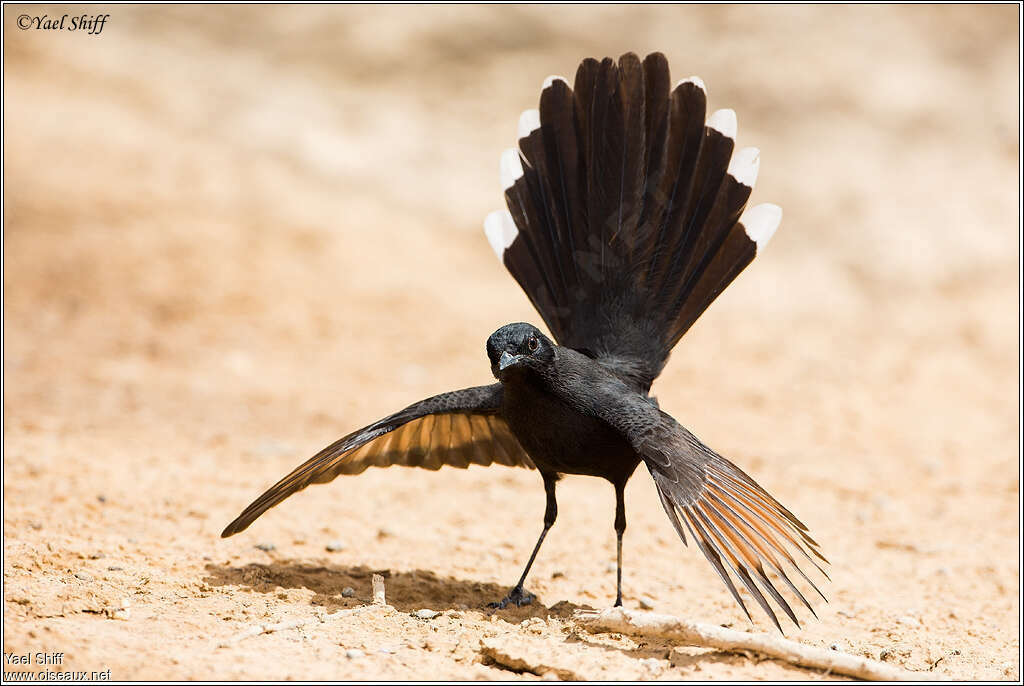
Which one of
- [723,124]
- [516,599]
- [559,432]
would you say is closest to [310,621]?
[516,599]

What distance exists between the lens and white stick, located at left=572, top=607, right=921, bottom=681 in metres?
4.00

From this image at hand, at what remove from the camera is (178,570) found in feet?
16.8

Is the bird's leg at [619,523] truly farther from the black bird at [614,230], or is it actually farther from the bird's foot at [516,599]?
the bird's foot at [516,599]

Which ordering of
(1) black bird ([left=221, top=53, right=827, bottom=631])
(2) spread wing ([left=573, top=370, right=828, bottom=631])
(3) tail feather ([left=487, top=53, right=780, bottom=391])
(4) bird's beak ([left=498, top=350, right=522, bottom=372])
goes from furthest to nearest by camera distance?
1. (3) tail feather ([left=487, top=53, right=780, bottom=391])
2. (1) black bird ([left=221, top=53, right=827, bottom=631])
3. (4) bird's beak ([left=498, top=350, right=522, bottom=372])
4. (2) spread wing ([left=573, top=370, right=828, bottom=631])

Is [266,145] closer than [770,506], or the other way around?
[770,506]

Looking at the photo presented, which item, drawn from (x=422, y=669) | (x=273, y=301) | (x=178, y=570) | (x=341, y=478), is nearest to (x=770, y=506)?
→ (x=422, y=669)

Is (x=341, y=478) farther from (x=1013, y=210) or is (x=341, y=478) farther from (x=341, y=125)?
(x=1013, y=210)

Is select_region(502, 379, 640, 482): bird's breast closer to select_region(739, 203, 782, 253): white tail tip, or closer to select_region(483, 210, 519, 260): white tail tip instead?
select_region(483, 210, 519, 260): white tail tip

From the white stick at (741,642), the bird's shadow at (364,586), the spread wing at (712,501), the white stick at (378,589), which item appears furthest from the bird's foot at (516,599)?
the spread wing at (712,501)

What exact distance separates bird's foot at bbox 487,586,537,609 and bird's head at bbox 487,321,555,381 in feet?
3.89

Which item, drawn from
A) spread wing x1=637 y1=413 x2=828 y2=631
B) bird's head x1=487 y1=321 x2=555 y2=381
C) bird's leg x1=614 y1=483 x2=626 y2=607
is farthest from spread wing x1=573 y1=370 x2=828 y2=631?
bird's leg x1=614 y1=483 x2=626 y2=607

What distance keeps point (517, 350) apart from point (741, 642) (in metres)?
1.49

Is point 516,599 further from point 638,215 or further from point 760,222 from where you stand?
point 760,222

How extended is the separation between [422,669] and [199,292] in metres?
7.83
